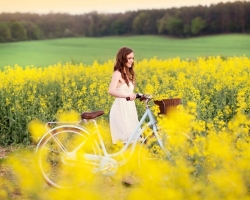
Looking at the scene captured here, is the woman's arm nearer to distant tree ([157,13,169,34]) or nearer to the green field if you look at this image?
the green field

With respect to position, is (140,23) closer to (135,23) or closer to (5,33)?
(135,23)

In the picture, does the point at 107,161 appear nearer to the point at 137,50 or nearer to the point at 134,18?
the point at 134,18

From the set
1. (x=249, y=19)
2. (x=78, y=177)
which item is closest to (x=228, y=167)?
(x=78, y=177)

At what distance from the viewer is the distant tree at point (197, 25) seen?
1672 cm

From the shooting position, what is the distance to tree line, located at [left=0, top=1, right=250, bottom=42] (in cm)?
1608

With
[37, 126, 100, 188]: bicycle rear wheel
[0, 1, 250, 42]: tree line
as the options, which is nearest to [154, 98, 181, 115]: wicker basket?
[37, 126, 100, 188]: bicycle rear wheel

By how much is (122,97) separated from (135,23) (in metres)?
10.9

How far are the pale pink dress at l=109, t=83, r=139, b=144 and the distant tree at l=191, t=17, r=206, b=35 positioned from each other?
1089 centimetres

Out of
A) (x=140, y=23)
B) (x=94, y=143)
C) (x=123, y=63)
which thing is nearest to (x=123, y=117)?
(x=94, y=143)

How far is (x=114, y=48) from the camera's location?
17.8 meters

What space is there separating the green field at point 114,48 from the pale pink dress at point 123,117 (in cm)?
962

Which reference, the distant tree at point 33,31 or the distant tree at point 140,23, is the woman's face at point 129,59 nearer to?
the distant tree at point 140,23

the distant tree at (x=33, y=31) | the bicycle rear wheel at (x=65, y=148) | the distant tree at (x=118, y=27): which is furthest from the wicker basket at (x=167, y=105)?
the distant tree at (x=33, y=31)

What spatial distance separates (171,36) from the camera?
1770 cm
